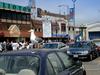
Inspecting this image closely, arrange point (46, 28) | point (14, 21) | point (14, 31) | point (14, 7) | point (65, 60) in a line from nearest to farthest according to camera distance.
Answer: point (65, 60) < point (14, 31) < point (46, 28) < point (14, 7) < point (14, 21)

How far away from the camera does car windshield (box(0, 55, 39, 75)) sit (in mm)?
6629

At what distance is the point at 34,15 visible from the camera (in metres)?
83.9

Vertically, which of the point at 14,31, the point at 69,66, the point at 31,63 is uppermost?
the point at 31,63

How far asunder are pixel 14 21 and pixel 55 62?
67129mm

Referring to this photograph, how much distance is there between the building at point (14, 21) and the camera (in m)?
67.4

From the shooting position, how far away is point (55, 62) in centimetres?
717

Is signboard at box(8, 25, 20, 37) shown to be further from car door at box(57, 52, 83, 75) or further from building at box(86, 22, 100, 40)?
car door at box(57, 52, 83, 75)

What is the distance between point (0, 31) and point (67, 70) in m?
57.7

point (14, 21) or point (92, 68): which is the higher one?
point (14, 21)

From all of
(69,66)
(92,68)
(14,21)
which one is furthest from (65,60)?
(14,21)

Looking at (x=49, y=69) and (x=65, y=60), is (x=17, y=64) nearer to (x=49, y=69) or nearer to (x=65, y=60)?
(x=49, y=69)

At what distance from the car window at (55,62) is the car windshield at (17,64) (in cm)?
39

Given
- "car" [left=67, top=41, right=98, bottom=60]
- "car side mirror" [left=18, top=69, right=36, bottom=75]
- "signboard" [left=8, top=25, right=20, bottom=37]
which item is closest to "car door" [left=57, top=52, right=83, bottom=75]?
"car side mirror" [left=18, top=69, right=36, bottom=75]

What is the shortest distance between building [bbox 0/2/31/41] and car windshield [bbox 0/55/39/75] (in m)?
55.7
